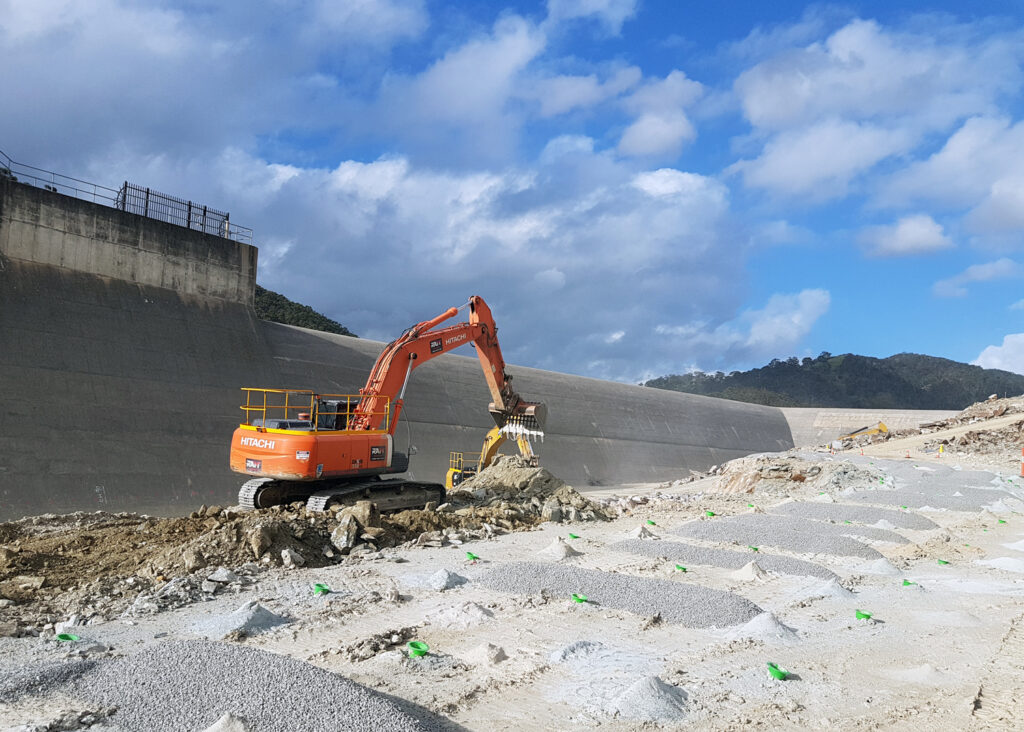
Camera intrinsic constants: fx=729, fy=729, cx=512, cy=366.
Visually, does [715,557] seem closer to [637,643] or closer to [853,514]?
[637,643]

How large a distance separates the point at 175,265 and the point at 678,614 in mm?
15883

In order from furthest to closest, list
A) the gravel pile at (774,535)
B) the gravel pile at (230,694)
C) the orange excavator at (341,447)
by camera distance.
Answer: the orange excavator at (341,447) → the gravel pile at (774,535) → the gravel pile at (230,694)

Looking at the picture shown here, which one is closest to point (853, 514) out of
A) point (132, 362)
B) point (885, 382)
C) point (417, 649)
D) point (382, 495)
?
point (382, 495)

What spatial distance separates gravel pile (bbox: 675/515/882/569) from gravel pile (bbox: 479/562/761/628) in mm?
3057

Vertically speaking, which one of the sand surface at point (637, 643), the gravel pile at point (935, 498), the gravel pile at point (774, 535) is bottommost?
the sand surface at point (637, 643)

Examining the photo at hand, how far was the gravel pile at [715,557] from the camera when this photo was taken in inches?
315

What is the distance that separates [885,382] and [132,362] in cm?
9087

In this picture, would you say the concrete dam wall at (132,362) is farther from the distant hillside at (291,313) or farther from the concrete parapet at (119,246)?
the distant hillside at (291,313)

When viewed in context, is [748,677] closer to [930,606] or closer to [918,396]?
[930,606]

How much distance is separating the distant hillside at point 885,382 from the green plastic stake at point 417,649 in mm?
84092

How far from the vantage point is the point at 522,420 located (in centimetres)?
1552

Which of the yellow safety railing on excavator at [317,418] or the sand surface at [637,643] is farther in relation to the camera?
the yellow safety railing on excavator at [317,418]

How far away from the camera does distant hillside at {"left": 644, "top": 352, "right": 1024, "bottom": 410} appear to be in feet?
286

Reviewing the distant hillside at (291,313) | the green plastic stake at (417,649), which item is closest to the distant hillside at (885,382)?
the distant hillside at (291,313)
